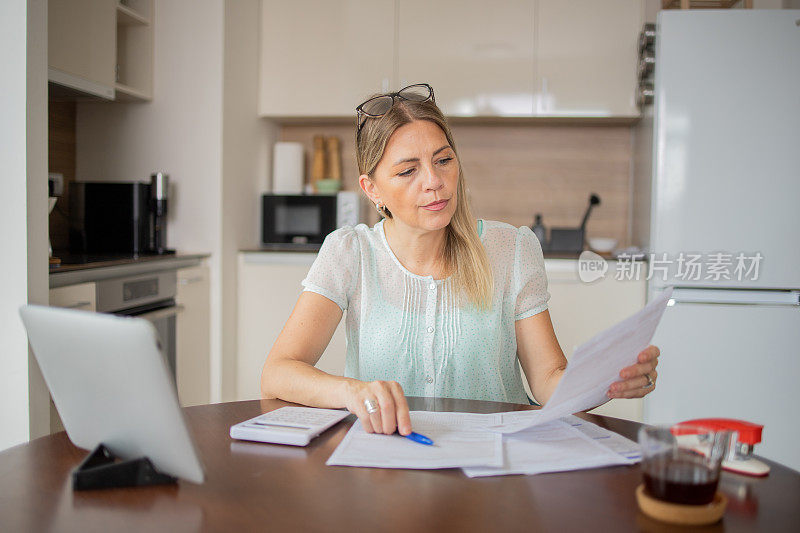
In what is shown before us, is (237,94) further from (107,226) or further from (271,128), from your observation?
(107,226)

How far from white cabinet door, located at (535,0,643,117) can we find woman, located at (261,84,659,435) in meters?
1.89

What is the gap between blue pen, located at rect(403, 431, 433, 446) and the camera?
36.6 inches

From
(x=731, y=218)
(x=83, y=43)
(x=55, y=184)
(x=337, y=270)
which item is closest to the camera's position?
(x=337, y=270)

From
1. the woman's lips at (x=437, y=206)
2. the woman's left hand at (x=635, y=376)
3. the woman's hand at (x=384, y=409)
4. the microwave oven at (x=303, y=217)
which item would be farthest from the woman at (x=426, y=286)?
the microwave oven at (x=303, y=217)

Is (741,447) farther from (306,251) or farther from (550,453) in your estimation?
(306,251)

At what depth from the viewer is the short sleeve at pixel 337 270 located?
4.87 ft

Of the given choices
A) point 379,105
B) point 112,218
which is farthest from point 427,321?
point 112,218

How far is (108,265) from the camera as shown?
7.77 feet

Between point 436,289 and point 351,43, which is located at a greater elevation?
point 351,43

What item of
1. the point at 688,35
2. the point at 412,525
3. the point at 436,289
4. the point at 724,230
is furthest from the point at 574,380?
the point at 688,35

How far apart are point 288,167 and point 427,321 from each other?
7.49ft

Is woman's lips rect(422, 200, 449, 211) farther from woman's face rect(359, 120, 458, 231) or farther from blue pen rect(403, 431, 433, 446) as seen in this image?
blue pen rect(403, 431, 433, 446)

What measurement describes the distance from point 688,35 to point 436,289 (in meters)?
1.96

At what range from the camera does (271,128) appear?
373 centimetres
